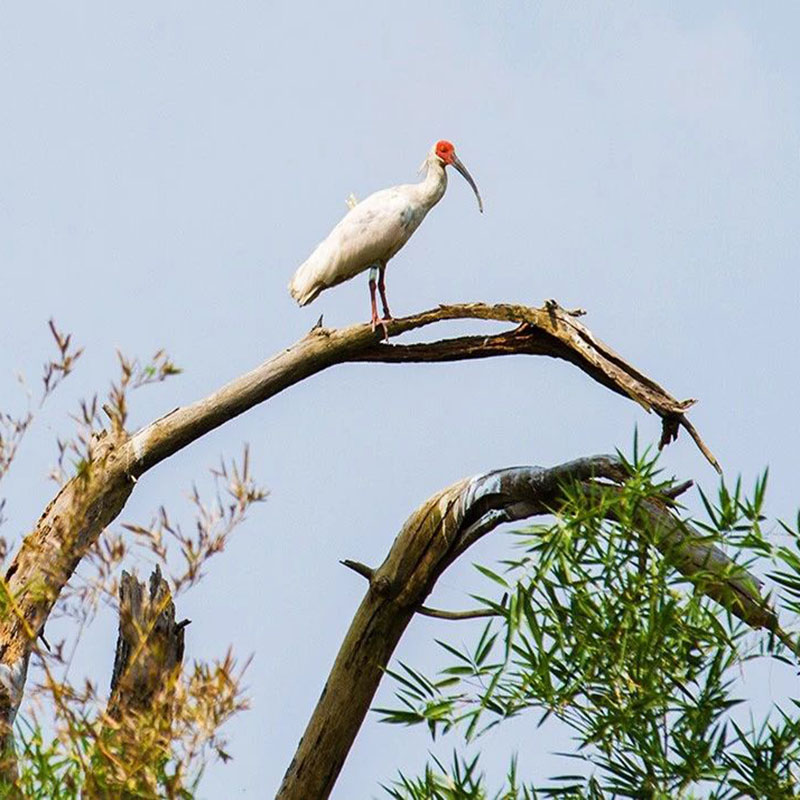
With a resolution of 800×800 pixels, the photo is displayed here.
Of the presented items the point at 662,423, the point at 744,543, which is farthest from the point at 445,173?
the point at 744,543

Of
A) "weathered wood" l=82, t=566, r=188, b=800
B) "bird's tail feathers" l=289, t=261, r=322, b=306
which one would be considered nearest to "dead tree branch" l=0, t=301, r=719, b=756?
"bird's tail feathers" l=289, t=261, r=322, b=306

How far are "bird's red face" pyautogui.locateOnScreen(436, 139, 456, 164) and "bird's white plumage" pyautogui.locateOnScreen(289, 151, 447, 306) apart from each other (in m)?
0.33

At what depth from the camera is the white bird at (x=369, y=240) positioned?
30.1 ft

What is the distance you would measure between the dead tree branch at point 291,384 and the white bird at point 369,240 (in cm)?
132

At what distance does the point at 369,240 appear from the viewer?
932 centimetres

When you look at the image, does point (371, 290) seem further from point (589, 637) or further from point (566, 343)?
point (589, 637)

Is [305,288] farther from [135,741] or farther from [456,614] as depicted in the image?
[135,741]

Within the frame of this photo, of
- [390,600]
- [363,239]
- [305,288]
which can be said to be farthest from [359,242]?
[390,600]

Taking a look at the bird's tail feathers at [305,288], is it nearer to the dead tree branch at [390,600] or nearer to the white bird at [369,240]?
the white bird at [369,240]

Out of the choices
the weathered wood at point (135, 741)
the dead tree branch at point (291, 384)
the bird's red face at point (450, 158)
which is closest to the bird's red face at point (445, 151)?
the bird's red face at point (450, 158)

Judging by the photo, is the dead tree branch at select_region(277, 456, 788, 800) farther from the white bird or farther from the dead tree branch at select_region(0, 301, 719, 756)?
the white bird

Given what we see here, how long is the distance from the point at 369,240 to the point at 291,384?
2.15 meters

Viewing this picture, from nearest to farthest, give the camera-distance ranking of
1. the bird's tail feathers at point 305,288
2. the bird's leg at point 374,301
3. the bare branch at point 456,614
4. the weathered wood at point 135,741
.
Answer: the weathered wood at point 135,741 < the bare branch at point 456,614 < the bird's leg at point 374,301 < the bird's tail feathers at point 305,288

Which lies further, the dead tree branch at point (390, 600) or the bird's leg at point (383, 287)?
the bird's leg at point (383, 287)
